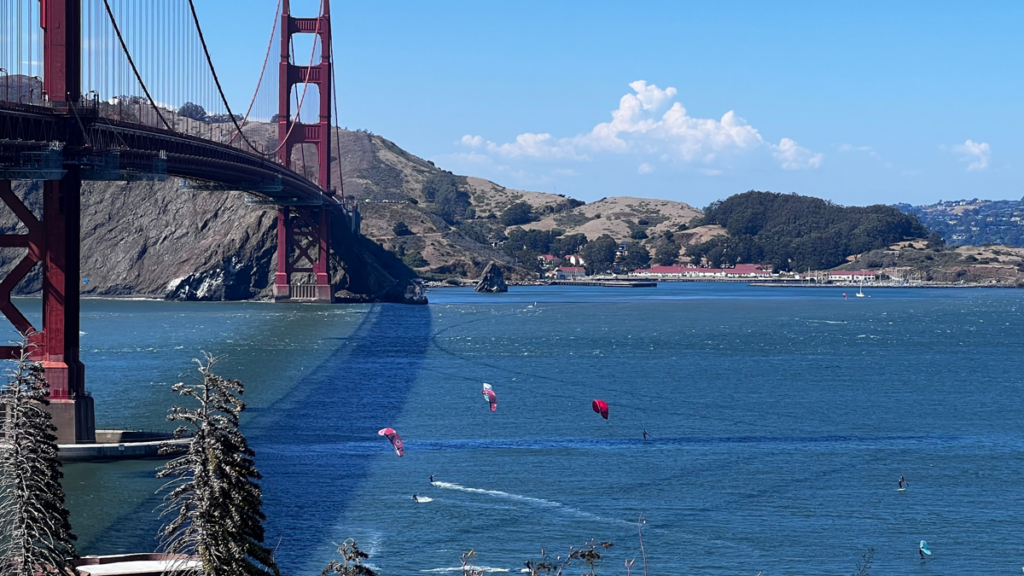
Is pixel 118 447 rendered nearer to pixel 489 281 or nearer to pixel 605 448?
pixel 605 448

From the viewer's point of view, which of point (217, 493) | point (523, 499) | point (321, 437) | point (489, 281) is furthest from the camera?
point (489, 281)

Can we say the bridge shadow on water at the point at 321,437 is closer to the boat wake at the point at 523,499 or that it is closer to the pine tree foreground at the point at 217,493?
the boat wake at the point at 523,499

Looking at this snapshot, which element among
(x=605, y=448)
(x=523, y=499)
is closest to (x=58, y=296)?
(x=523, y=499)

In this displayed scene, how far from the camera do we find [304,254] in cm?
12562

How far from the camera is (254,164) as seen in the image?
78750mm

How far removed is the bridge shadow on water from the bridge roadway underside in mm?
10062

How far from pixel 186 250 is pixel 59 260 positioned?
107 m

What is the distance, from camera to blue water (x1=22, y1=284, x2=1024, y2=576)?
31188 millimetres

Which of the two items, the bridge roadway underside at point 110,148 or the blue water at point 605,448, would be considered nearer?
the blue water at point 605,448

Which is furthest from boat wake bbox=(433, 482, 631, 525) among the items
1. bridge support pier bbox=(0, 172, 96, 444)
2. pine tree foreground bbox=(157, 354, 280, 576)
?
pine tree foreground bbox=(157, 354, 280, 576)

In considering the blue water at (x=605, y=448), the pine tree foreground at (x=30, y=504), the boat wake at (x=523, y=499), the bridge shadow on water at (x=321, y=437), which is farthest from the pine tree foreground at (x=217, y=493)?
the boat wake at (x=523, y=499)

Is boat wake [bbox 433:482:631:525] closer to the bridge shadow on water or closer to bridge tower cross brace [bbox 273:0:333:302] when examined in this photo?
the bridge shadow on water

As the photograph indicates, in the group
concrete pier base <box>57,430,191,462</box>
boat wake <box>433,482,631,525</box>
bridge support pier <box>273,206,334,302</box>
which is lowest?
boat wake <box>433,482,631,525</box>

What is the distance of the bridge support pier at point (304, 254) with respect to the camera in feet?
409
